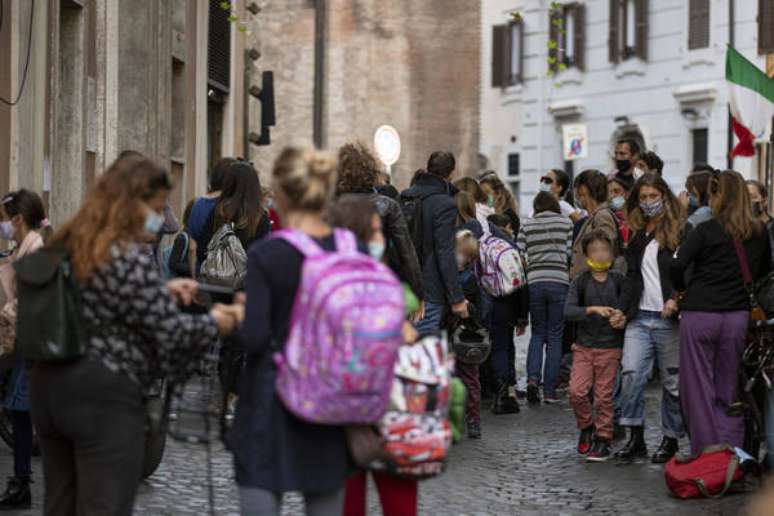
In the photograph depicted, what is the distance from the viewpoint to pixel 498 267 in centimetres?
1554

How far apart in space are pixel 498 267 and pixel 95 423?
30.0ft

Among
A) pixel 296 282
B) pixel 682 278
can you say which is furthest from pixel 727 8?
pixel 296 282

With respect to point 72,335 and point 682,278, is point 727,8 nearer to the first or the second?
point 682,278

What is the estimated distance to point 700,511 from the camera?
1031 centimetres

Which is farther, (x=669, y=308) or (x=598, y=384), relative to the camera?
(x=598, y=384)

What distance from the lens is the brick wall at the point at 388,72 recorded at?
51562 mm

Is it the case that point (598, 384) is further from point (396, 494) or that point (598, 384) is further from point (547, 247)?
point (396, 494)

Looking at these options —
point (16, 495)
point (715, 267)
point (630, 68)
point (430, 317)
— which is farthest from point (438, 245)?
point (630, 68)

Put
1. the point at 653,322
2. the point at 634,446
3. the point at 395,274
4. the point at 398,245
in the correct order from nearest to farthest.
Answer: the point at 398,245
the point at 395,274
the point at 653,322
the point at 634,446

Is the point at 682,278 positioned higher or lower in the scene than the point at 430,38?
lower

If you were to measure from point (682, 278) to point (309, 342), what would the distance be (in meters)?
5.28

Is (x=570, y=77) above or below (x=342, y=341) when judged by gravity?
above

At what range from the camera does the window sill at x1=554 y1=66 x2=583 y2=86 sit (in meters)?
43.9

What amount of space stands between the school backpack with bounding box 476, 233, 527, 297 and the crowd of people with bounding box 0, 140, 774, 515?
0.04m
